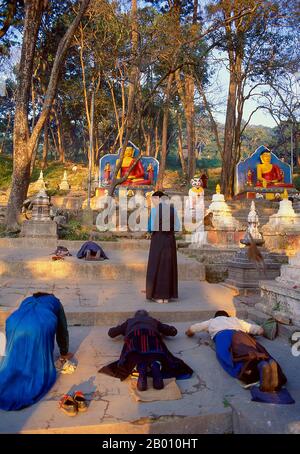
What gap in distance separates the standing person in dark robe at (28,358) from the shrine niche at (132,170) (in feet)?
60.7

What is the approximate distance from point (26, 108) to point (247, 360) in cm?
1108

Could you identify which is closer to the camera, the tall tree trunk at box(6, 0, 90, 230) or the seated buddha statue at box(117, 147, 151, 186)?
the tall tree trunk at box(6, 0, 90, 230)

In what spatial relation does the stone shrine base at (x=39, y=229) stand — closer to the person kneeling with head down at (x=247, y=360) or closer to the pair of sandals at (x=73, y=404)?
the person kneeling with head down at (x=247, y=360)

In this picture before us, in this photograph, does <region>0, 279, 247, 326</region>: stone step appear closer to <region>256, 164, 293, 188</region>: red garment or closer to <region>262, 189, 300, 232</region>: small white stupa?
<region>262, 189, 300, 232</region>: small white stupa

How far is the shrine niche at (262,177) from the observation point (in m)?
21.8

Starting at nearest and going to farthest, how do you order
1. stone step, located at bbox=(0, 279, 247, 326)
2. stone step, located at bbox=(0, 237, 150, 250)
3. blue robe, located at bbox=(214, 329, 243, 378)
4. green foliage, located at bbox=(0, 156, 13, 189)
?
blue robe, located at bbox=(214, 329, 243, 378) → stone step, located at bbox=(0, 279, 247, 326) → stone step, located at bbox=(0, 237, 150, 250) → green foliage, located at bbox=(0, 156, 13, 189)

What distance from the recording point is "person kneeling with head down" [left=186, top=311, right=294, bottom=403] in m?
3.33

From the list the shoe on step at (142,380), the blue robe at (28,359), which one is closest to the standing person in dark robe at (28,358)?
the blue robe at (28,359)

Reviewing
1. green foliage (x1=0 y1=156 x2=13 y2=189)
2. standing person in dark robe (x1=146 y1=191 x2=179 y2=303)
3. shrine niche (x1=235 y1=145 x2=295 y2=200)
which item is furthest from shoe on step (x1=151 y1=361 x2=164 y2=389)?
green foliage (x1=0 y1=156 x2=13 y2=189)

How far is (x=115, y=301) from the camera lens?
6.21 m

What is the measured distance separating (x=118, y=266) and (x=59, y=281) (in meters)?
1.22

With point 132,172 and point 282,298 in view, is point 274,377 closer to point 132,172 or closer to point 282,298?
point 282,298

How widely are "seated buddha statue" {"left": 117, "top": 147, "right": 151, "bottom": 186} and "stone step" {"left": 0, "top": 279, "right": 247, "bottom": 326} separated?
15.1 m

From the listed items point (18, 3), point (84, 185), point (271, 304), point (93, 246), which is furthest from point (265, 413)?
point (84, 185)
